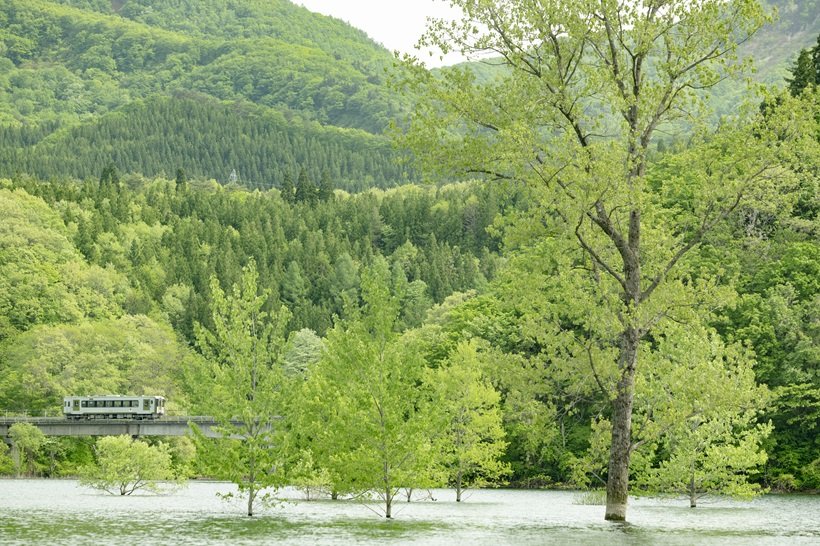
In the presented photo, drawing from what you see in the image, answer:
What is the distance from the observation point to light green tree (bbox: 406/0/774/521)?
43.8m

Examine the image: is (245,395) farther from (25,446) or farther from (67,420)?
(25,446)

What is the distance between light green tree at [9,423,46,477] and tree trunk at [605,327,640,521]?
301ft

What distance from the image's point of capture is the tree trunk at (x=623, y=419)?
4538cm

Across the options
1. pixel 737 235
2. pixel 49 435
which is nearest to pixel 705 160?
pixel 737 235

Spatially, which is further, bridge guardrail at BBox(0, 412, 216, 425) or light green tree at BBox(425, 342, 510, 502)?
bridge guardrail at BBox(0, 412, 216, 425)

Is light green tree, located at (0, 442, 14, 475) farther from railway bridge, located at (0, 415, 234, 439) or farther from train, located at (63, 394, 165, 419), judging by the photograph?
train, located at (63, 394, 165, 419)

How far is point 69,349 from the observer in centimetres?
14638

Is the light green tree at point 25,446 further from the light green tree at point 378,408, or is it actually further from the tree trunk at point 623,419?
the tree trunk at point 623,419

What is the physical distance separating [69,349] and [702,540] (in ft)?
370

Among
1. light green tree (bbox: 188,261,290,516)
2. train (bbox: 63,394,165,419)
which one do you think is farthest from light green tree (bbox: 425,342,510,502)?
train (bbox: 63,394,165,419)

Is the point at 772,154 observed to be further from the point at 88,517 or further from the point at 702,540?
the point at 88,517

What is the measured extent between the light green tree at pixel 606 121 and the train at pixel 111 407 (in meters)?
93.4

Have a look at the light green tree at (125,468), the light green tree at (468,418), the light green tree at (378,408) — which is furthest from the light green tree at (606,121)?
the light green tree at (125,468)

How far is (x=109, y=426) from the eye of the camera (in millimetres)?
131250
